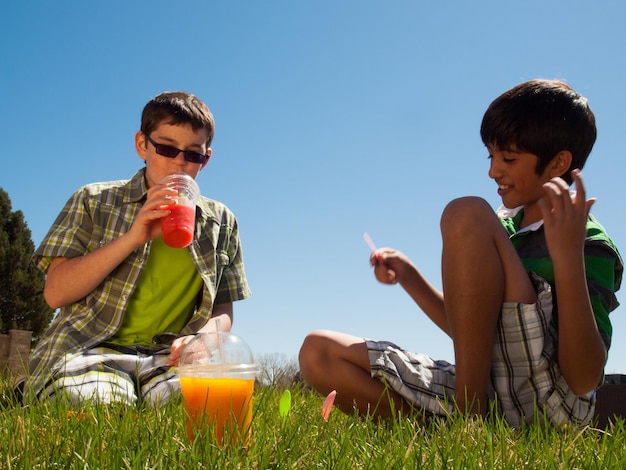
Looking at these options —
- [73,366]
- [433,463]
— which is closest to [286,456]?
[433,463]

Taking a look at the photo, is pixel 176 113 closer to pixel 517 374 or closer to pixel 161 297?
pixel 161 297

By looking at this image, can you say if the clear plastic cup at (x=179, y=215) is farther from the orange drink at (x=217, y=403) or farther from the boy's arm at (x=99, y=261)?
A: the orange drink at (x=217, y=403)

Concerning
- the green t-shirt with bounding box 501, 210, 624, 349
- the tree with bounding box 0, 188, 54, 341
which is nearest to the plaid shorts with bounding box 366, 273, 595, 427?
the green t-shirt with bounding box 501, 210, 624, 349

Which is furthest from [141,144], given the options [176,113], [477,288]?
[477,288]

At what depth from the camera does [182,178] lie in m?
2.76

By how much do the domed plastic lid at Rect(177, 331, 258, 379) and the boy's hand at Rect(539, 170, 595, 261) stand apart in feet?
3.34

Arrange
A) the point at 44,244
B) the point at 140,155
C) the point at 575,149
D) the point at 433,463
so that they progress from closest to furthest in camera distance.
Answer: the point at 433,463, the point at 575,149, the point at 44,244, the point at 140,155

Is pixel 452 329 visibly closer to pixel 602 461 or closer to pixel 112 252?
pixel 602 461

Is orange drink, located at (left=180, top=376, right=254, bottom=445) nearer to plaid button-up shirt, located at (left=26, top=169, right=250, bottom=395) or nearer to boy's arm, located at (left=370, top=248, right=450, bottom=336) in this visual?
boy's arm, located at (left=370, top=248, right=450, bottom=336)

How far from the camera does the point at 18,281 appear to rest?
1739 cm

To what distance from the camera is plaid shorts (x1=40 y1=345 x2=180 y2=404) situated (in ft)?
8.68

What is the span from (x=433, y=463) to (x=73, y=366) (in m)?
1.79

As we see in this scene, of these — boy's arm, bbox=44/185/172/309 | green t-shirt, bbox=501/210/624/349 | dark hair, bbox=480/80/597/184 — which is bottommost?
green t-shirt, bbox=501/210/624/349

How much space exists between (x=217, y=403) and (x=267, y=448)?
189 mm
